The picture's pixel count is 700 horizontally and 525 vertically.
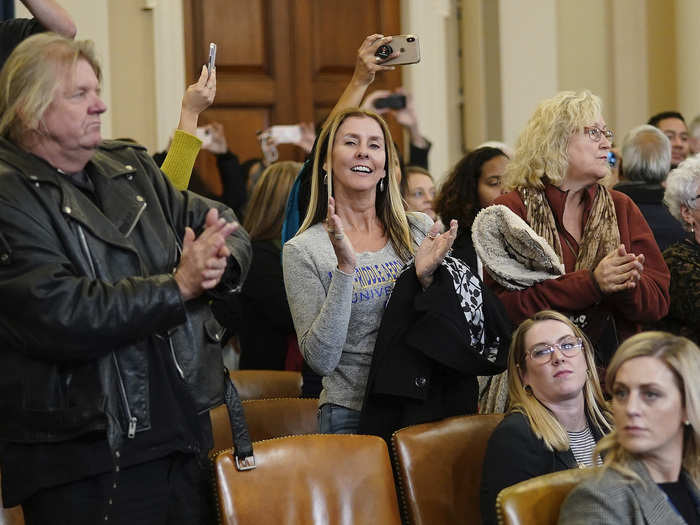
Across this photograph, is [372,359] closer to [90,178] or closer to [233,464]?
[233,464]

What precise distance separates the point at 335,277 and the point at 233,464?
0.57m

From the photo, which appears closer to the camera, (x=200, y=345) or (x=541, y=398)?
(x=200, y=345)

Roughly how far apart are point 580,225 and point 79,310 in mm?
1905

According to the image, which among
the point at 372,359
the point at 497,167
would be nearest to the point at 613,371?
the point at 372,359

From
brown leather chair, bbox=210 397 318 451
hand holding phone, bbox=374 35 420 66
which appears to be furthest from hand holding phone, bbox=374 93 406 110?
brown leather chair, bbox=210 397 318 451

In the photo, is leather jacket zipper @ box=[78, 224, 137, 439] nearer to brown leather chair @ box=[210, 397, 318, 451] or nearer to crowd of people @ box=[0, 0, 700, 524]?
crowd of people @ box=[0, 0, 700, 524]

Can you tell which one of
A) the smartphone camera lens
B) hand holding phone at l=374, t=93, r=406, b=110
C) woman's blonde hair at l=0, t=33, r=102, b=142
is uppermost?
the smartphone camera lens

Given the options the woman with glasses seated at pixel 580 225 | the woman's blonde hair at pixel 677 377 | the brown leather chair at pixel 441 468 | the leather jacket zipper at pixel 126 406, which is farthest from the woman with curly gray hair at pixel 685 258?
the leather jacket zipper at pixel 126 406

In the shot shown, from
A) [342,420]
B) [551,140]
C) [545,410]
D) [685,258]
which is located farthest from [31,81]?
[685,258]

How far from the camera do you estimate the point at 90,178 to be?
7.41ft

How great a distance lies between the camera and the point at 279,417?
340 centimetres

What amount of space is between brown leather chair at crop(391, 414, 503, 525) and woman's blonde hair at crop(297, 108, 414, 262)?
57 centimetres

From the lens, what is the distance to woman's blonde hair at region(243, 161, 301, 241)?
166 inches

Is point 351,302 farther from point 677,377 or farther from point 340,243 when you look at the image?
point 677,377
